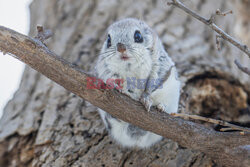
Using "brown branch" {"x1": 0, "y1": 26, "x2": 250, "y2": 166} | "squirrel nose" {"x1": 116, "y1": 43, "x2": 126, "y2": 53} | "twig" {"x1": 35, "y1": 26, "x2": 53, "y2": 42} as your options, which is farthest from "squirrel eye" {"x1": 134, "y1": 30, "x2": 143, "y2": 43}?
"twig" {"x1": 35, "y1": 26, "x2": 53, "y2": 42}

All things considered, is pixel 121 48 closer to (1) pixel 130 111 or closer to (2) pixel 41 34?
(1) pixel 130 111

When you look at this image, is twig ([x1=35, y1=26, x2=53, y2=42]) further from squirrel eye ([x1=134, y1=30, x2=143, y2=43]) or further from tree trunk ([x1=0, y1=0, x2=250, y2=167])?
tree trunk ([x1=0, y1=0, x2=250, y2=167])

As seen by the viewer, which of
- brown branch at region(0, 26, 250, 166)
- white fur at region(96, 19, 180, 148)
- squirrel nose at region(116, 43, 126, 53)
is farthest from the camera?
white fur at region(96, 19, 180, 148)

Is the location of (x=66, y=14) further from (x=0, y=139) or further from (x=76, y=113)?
(x=0, y=139)

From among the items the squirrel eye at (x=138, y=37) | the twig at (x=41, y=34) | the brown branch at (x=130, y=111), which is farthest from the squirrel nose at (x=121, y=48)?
the twig at (x=41, y=34)

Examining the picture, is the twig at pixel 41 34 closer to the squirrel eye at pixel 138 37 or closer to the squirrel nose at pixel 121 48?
the squirrel nose at pixel 121 48

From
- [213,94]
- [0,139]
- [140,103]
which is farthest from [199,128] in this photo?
[0,139]
